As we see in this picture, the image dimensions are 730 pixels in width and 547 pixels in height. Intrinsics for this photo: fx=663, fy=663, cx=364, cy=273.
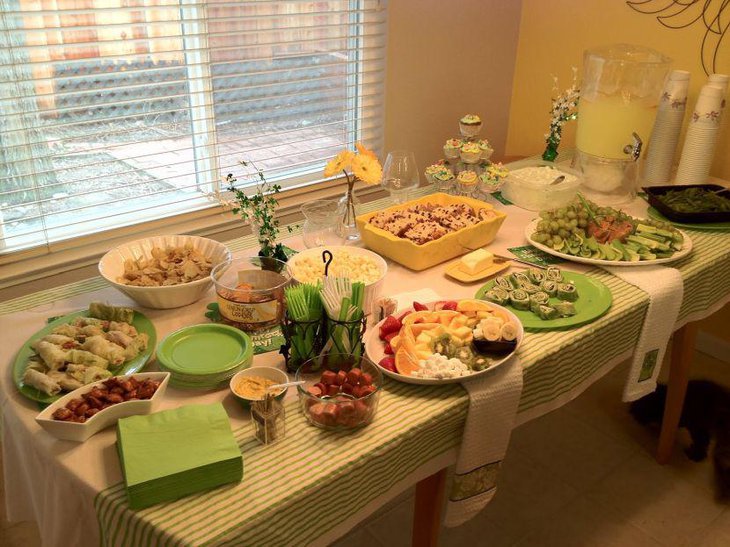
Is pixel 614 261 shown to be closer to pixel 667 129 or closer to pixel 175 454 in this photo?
pixel 667 129

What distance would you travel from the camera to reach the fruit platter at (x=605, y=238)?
1.62 metres

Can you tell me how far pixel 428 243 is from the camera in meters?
1.56

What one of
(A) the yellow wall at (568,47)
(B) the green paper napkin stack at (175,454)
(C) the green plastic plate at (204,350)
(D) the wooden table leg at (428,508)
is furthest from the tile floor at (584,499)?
(A) the yellow wall at (568,47)

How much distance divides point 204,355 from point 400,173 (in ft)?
2.80

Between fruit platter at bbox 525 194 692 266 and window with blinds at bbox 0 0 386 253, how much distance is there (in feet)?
3.29

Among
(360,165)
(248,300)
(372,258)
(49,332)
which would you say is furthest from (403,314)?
(49,332)

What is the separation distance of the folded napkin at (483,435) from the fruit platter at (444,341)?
3cm

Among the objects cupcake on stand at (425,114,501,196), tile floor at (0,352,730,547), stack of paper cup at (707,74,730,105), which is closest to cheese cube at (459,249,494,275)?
cupcake on stand at (425,114,501,196)

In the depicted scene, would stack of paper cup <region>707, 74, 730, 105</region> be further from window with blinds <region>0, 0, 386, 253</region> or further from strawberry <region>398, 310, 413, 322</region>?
strawberry <region>398, 310, 413, 322</region>

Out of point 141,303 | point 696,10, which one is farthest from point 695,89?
point 141,303

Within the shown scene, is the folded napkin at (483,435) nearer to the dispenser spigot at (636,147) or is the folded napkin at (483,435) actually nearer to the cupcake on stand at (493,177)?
the cupcake on stand at (493,177)

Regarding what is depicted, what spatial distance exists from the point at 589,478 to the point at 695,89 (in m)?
1.46

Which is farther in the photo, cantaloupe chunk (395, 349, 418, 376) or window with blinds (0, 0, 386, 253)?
window with blinds (0, 0, 386, 253)

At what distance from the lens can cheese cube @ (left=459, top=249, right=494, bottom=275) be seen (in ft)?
5.08
